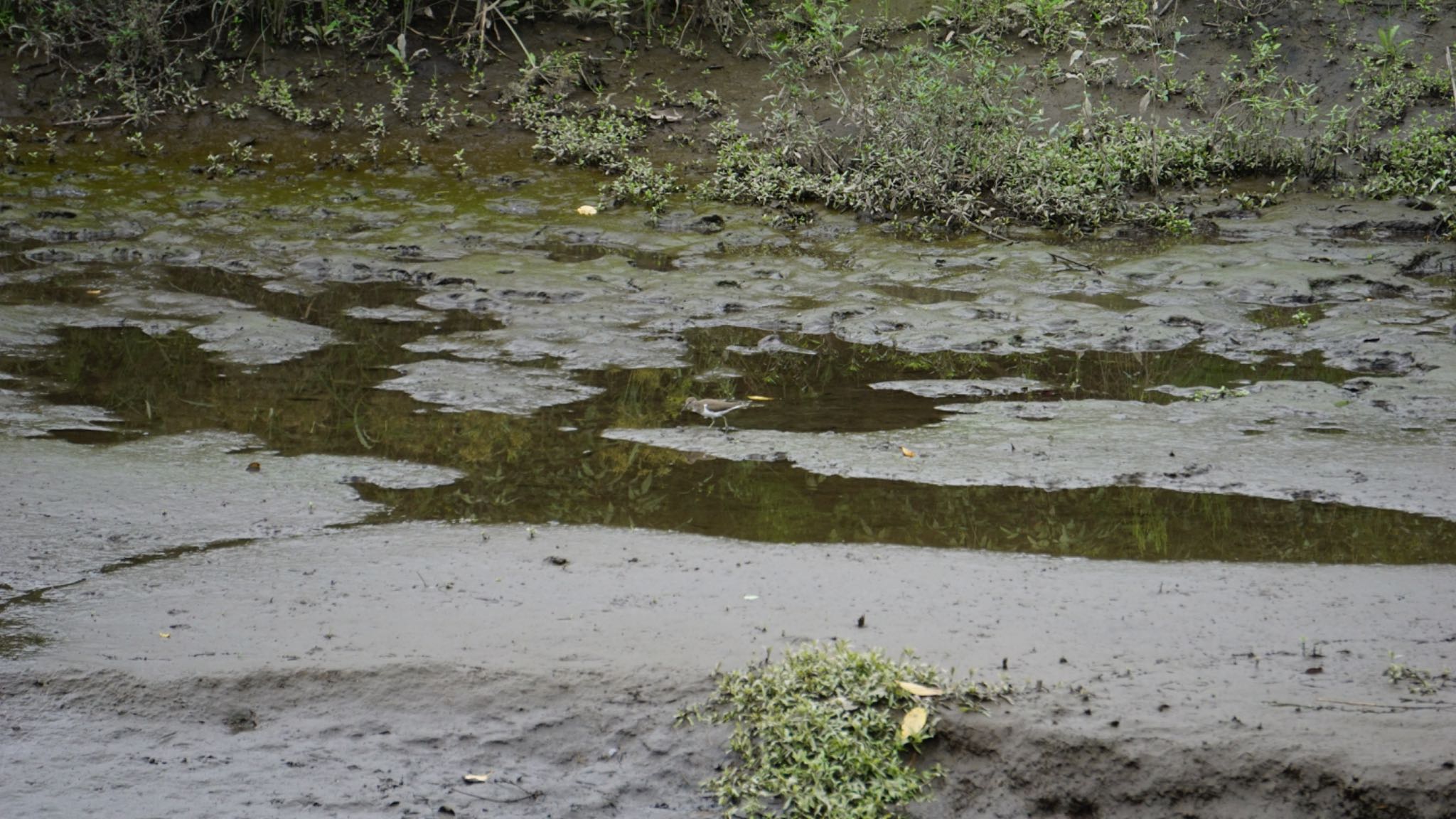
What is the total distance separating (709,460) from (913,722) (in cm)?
182

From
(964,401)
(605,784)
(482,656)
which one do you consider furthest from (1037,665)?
(964,401)

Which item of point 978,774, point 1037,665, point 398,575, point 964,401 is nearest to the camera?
point 978,774

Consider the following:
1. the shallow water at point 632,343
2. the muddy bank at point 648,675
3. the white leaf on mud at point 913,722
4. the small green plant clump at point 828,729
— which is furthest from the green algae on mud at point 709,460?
the white leaf on mud at point 913,722

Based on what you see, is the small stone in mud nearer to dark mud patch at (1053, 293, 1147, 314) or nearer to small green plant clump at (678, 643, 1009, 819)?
small green plant clump at (678, 643, 1009, 819)

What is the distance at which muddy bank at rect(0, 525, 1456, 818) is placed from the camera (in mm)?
2428

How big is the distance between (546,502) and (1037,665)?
1699 mm

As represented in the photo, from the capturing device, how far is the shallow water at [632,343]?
3781mm

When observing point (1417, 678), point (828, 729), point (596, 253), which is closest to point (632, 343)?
point (596, 253)

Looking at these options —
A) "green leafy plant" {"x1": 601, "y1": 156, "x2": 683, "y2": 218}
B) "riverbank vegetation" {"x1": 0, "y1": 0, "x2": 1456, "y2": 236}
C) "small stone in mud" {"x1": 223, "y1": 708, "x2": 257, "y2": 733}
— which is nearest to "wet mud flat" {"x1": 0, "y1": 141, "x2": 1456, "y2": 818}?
"small stone in mud" {"x1": 223, "y1": 708, "x2": 257, "y2": 733}

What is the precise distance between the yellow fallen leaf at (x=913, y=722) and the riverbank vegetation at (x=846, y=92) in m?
5.30

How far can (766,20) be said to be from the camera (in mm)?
9992

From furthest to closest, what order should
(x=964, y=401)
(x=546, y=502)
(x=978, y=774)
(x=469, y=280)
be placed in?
(x=469, y=280)
(x=964, y=401)
(x=546, y=502)
(x=978, y=774)

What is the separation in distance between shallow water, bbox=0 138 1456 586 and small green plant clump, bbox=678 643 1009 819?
95 cm

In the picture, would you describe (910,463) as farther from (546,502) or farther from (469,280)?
(469,280)
